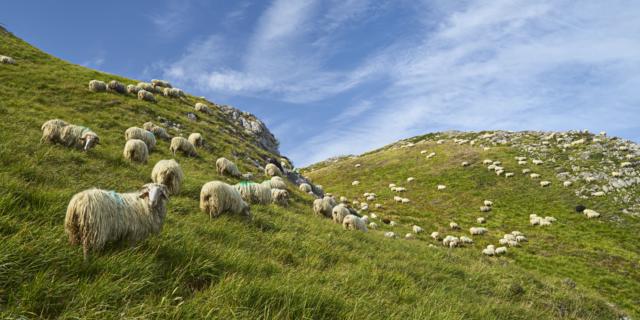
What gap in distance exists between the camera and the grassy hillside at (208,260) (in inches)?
141

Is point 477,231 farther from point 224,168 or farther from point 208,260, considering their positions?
point 208,260

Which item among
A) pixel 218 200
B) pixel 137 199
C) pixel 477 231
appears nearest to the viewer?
pixel 137 199

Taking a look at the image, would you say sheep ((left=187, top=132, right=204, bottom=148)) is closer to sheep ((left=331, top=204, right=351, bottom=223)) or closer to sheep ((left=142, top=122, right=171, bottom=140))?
sheep ((left=142, top=122, right=171, bottom=140))

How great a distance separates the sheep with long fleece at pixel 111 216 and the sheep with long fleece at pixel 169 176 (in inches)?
221

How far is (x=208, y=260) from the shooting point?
498cm

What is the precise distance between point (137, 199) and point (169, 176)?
6.01m

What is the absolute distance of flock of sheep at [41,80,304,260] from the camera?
14.8 feet

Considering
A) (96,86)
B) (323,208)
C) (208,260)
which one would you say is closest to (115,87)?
(96,86)

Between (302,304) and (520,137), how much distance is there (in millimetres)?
70604

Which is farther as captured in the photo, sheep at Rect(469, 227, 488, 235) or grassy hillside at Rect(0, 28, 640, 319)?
sheep at Rect(469, 227, 488, 235)

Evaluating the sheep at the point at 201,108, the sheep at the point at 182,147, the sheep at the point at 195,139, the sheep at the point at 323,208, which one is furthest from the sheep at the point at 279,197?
the sheep at the point at 201,108

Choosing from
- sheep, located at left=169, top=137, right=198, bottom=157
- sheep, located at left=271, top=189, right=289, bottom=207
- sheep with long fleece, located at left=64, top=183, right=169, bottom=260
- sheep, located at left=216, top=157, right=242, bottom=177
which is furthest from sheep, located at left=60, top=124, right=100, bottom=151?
sheep with long fleece, located at left=64, top=183, right=169, bottom=260

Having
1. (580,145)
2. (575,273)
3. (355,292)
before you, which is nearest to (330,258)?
(355,292)

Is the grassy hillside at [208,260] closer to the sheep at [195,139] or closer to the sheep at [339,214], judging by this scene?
the sheep at [195,139]
